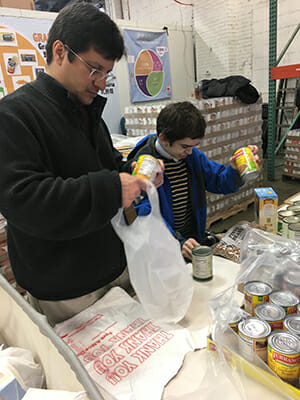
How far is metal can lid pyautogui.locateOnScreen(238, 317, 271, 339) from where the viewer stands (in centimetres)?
74

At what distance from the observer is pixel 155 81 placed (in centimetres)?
511

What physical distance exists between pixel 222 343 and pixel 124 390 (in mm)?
281

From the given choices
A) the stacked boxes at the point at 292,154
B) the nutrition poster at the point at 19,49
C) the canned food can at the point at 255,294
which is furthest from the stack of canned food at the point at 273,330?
the stacked boxes at the point at 292,154

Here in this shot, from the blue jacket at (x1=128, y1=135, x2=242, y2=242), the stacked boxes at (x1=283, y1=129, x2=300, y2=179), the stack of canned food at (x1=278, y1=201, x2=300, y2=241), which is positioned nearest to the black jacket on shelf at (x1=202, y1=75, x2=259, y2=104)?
the stacked boxes at (x1=283, y1=129, x2=300, y2=179)

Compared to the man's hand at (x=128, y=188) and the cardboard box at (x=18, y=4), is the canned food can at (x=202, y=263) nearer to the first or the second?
the man's hand at (x=128, y=188)

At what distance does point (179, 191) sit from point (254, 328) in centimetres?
109

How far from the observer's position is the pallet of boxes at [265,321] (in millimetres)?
703

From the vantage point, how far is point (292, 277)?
95 cm

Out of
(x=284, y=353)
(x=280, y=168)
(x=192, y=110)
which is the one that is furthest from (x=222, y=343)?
(x=280, y=168)

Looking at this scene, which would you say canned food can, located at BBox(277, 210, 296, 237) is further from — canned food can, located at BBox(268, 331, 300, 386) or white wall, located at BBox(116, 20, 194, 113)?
white wall, located at BBox(116, 20, 194, 113)

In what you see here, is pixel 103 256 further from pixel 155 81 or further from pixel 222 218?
pixel 155 81

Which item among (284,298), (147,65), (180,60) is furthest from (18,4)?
(284,298)

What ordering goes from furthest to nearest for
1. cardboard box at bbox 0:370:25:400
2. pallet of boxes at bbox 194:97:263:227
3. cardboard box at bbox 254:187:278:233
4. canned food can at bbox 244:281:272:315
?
1. pallet of boxes at bbox 194:97:263:227
2. cardboard box at bbox 254:187:278:233
3. canned food can at bbox 244:281:272:315
4. cardboard box at bbox 0:370:25:400

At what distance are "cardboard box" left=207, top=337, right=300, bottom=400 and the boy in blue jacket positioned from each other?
2.67ft
